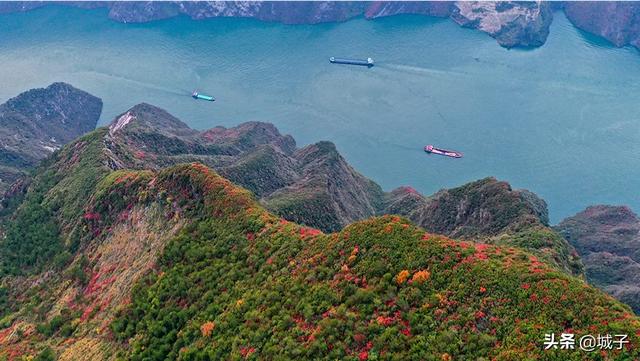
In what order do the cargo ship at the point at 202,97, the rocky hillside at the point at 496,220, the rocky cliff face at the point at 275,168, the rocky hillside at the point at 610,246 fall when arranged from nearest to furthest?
the rocky hillside at the point at 496,220 → the rocky hillside at the point at 610,246 → the rocky cliff face at the point at 275,168 → the cargo ship at the point at 202,97

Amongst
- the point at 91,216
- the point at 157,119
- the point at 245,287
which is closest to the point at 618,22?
the point at 157,119

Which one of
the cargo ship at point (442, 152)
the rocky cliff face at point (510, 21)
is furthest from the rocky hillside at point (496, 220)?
the rocky cliff face at point (510, 21)

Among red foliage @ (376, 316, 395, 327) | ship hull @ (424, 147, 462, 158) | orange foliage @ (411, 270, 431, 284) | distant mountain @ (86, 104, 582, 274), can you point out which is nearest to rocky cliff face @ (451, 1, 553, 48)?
ship hull @ (424, 147, 462, 158)

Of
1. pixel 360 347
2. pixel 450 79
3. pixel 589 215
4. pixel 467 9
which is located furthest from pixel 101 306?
pixel 467 9

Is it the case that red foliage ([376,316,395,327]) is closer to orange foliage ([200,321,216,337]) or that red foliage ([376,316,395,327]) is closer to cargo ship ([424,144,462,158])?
orange foliage ([200,321,216,337])

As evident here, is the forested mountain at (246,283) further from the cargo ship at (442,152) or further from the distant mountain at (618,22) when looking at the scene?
the distant mountain at (618,22)
